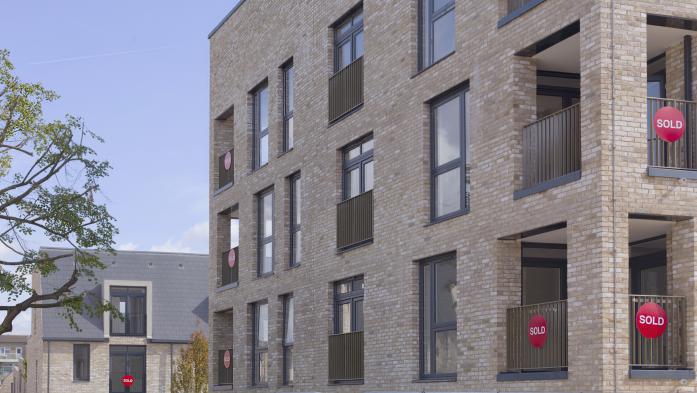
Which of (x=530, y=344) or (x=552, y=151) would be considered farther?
(x=530, y=344)

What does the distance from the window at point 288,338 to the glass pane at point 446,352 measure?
24.5ft

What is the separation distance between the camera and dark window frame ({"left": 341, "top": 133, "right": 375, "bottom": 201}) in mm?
23266

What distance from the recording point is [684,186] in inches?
612

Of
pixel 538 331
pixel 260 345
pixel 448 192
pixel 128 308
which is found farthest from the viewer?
pixel 128 308

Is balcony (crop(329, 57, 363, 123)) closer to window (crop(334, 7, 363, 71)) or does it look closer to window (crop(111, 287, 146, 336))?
window (crop(334, 7, 363, 71))

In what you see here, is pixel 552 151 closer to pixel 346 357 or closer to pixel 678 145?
pixel 678 145

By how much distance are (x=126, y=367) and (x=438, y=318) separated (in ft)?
138

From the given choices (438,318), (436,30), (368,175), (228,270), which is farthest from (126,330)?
(436,30)

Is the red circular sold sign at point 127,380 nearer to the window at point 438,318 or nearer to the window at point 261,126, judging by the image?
the window at point 261,126

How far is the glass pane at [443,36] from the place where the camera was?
1986 cm

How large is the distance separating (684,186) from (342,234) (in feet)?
31.4

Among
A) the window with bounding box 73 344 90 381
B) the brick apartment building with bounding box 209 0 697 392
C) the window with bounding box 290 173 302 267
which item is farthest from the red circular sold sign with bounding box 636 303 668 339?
the window with bounding box 73 344 90 381

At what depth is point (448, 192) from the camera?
19.7 metres

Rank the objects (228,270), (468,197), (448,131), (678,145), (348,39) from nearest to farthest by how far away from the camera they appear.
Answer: (678,145), (468,197), (448,131), (348,39), (228,270)
